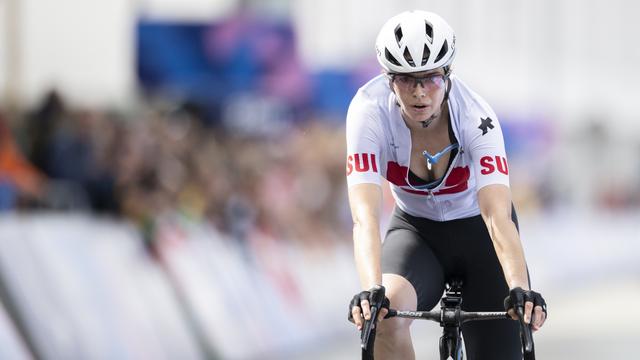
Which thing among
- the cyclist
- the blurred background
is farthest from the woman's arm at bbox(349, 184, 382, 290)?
the blurred background

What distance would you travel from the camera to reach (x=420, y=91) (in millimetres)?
5848

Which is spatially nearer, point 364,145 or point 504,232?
point 504,232

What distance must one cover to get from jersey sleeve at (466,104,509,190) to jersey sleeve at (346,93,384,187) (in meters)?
0.42

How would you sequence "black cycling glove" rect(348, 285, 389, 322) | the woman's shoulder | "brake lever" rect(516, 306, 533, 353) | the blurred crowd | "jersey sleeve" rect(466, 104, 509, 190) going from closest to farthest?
"brake lever" rect(516, 306, 533, 353)
"black cycling glove" rect(348, 285, 389, 322)
"jersey sleeve" rect(466, 104, 509, 190)
the woman's shoulder
the blurred crowd

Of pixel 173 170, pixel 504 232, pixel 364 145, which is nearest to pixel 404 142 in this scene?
pixel 364 145

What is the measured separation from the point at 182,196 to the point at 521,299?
6.16m

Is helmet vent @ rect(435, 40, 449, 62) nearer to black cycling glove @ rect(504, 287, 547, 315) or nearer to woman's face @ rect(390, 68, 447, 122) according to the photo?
woman's face @ rect(390, 68, 447, 122)

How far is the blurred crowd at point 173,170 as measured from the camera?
32.1 feet

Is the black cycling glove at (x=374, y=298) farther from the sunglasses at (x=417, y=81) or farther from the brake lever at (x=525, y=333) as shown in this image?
the sunglasses at (x=417, y=81)

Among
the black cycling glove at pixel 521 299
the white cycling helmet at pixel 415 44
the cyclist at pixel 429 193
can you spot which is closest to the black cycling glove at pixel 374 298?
the cyclist at pixel 429 193

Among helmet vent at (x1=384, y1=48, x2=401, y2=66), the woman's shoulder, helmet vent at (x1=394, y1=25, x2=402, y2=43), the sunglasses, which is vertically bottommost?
the woman's shoulder

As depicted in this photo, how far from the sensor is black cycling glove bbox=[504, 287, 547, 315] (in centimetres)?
544

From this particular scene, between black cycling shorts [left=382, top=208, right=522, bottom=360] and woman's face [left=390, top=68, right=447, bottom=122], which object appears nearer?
woman's face [left=390, top=68, right=447, bottom=122]

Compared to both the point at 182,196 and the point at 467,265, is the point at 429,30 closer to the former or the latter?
the point at 467,265
